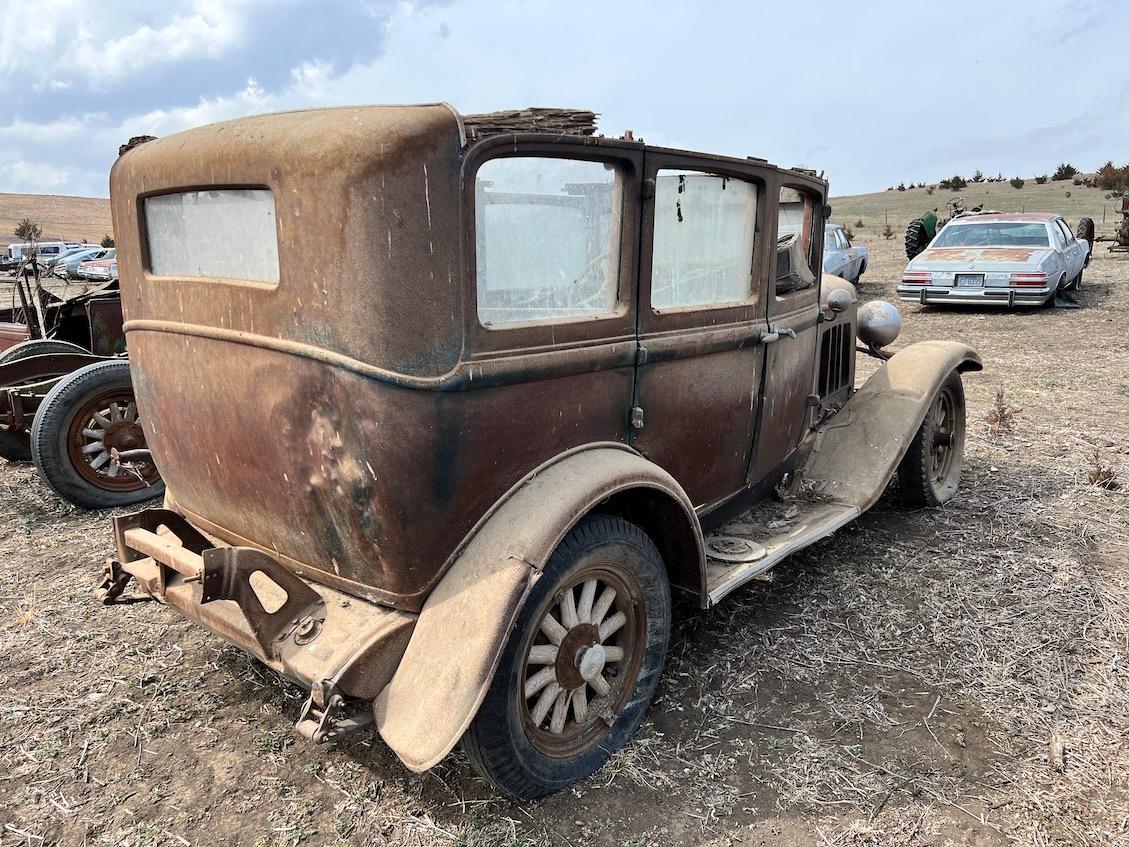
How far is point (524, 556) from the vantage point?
220cm

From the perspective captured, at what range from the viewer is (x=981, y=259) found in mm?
12500

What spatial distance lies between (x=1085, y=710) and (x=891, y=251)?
20.9m

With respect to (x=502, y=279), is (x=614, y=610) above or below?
below

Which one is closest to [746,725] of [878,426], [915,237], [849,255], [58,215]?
[878,426]

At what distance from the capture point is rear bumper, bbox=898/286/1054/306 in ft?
39.5

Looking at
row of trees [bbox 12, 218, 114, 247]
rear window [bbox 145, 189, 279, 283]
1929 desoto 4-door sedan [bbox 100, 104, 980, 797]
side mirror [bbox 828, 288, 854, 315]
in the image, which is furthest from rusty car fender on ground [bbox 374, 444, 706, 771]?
→ row of trees [bbox 12, 218, 114, 247]

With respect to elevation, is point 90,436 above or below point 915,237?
below

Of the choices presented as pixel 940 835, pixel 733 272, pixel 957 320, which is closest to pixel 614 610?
pixel 940 835

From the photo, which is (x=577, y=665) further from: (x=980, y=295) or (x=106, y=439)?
(x=980, y=295)

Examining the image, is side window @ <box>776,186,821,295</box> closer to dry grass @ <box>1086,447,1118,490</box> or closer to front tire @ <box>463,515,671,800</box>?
front tire @ <box>463,515,671,800</box>

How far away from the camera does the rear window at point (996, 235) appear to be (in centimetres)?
1273

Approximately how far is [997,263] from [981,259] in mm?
243

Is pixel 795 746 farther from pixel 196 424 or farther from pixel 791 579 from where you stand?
pixel 196 424

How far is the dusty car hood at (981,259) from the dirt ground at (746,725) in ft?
29.6
